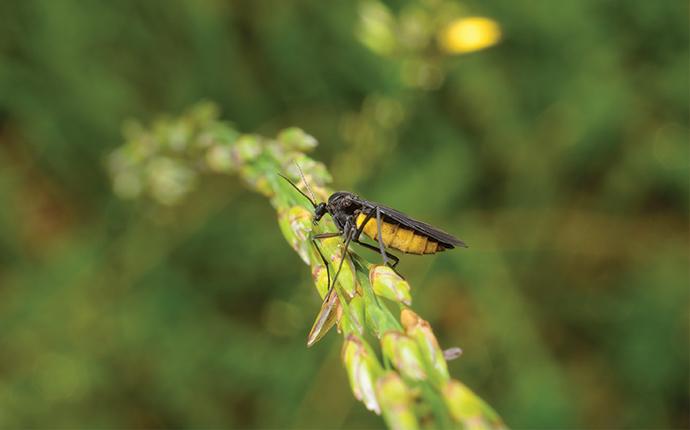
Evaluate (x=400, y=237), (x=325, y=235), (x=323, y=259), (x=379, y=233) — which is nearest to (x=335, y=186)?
(x=400, y=237)

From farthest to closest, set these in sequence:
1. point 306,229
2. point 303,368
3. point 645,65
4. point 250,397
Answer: point 645,65
point 250,397
point 303,368
point 306,229

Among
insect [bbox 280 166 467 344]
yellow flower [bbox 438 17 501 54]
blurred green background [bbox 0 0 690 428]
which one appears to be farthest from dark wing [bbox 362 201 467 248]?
yellow flower [bbox 438 17 501 54]

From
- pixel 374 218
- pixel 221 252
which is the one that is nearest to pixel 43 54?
pixel 221 252

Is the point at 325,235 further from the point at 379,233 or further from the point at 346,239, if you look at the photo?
the point at 379,233

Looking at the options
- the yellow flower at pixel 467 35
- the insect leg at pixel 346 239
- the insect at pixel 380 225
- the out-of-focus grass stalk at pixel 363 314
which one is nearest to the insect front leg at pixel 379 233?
the insect at pixel 380 225

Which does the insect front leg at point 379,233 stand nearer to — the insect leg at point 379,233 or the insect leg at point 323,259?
the insect leg at point 379,233

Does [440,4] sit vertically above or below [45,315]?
above

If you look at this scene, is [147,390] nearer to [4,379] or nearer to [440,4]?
[4,379]

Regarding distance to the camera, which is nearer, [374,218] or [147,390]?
[374,218]
